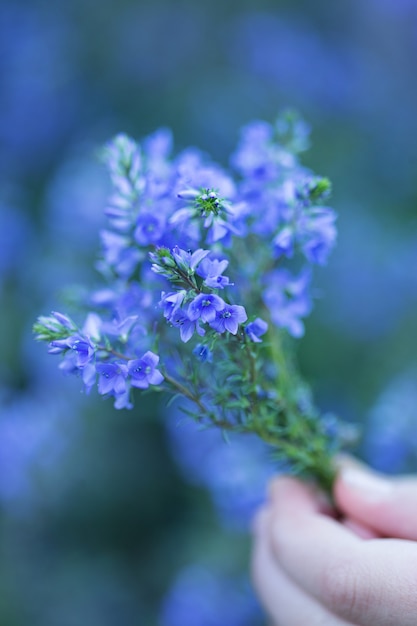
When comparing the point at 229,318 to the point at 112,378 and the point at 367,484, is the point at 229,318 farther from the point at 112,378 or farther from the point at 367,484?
the point at 367,484

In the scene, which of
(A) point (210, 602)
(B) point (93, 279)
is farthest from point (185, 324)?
(B) point (93, 279)

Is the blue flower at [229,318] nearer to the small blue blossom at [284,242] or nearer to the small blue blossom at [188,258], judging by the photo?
the small blue blossom at [188,258]

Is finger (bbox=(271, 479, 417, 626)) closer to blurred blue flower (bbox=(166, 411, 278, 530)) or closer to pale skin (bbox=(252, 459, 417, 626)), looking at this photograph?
pale skin (bbox=(252, 459, 417, 626))

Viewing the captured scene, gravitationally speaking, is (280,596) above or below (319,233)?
below

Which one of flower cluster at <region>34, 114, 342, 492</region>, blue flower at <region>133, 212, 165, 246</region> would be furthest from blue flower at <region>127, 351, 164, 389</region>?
blue flower at <region>133, 212, 165, 246</region>

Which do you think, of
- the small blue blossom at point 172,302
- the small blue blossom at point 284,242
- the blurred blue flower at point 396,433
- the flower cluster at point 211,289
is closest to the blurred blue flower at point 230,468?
the blurred blue flower at point 396,433

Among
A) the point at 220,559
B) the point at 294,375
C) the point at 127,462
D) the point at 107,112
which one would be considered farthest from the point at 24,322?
the point at 294,375

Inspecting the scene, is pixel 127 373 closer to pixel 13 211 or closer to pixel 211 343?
pixel 211 343

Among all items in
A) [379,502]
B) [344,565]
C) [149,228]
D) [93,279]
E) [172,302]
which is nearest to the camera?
[172,302]
